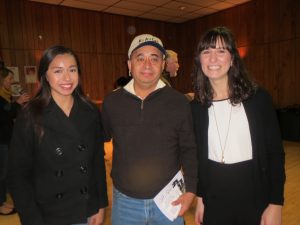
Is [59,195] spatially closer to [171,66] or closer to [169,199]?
[169,199]

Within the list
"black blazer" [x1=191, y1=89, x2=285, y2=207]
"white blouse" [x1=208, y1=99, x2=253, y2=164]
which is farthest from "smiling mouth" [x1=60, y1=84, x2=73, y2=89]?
"black blazer" [x1=191, y1=89, x2=285, y2=207]

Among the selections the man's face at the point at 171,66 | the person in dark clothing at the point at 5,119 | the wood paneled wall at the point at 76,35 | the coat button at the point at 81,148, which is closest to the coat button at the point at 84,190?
the coat button at the point at 81,148

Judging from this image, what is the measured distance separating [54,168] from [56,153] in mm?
83

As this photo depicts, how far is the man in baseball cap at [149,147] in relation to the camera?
5.29 feet

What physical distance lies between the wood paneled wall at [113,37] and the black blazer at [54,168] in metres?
6.30

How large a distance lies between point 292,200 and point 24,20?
7276 millimetres

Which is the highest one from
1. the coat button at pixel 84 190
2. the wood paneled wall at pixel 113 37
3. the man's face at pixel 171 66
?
the wood paneled wall at pixel 113 37

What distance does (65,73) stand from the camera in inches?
58.7

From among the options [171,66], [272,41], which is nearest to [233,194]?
[171,66]

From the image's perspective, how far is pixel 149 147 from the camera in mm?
1613

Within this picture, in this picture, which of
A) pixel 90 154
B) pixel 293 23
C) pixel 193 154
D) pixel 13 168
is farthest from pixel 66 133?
pixel 293 23

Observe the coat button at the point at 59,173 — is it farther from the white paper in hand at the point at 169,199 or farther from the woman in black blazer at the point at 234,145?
the woman in black blazer at the point at 234,145

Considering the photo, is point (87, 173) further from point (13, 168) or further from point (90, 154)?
point (13, 168)

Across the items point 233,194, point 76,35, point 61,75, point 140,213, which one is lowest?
point 140,213
